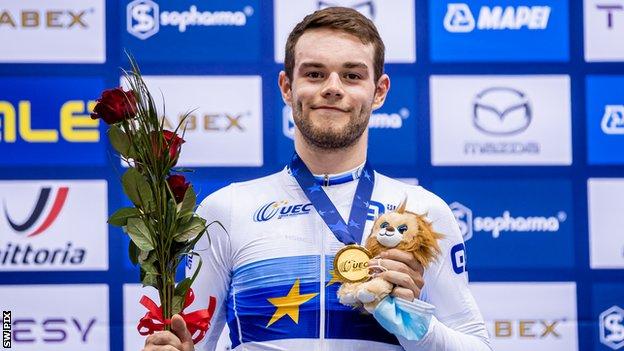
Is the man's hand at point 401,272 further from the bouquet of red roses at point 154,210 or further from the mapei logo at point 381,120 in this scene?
the mapei logo at point 381,120

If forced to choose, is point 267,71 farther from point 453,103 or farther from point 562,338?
point 562,338

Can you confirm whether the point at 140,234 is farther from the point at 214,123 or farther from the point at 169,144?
the point at 214,123

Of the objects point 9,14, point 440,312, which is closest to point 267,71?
point 9,14

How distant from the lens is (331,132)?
7.34ft

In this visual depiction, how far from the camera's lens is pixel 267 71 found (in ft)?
12.1

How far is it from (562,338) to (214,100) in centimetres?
156

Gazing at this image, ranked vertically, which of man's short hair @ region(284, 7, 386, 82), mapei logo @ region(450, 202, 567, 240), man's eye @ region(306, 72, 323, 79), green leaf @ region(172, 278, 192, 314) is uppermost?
man's short hair @ region(284, 7, 386, 82)

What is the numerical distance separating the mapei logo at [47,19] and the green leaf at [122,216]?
1810 millimetres

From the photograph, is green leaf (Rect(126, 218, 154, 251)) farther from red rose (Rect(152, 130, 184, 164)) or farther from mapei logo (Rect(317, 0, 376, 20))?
mapei logo (Rect(317, 0, 376, 20))

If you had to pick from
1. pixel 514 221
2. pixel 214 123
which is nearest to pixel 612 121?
pixel 514 221

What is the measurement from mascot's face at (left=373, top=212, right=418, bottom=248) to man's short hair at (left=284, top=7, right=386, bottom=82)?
1.34ft

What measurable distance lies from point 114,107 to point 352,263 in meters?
0.58

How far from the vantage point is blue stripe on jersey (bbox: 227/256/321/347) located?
218 cm

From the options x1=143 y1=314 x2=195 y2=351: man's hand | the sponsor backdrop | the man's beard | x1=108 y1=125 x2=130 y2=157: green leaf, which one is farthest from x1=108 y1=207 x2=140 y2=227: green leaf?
the sponsor backdrop
